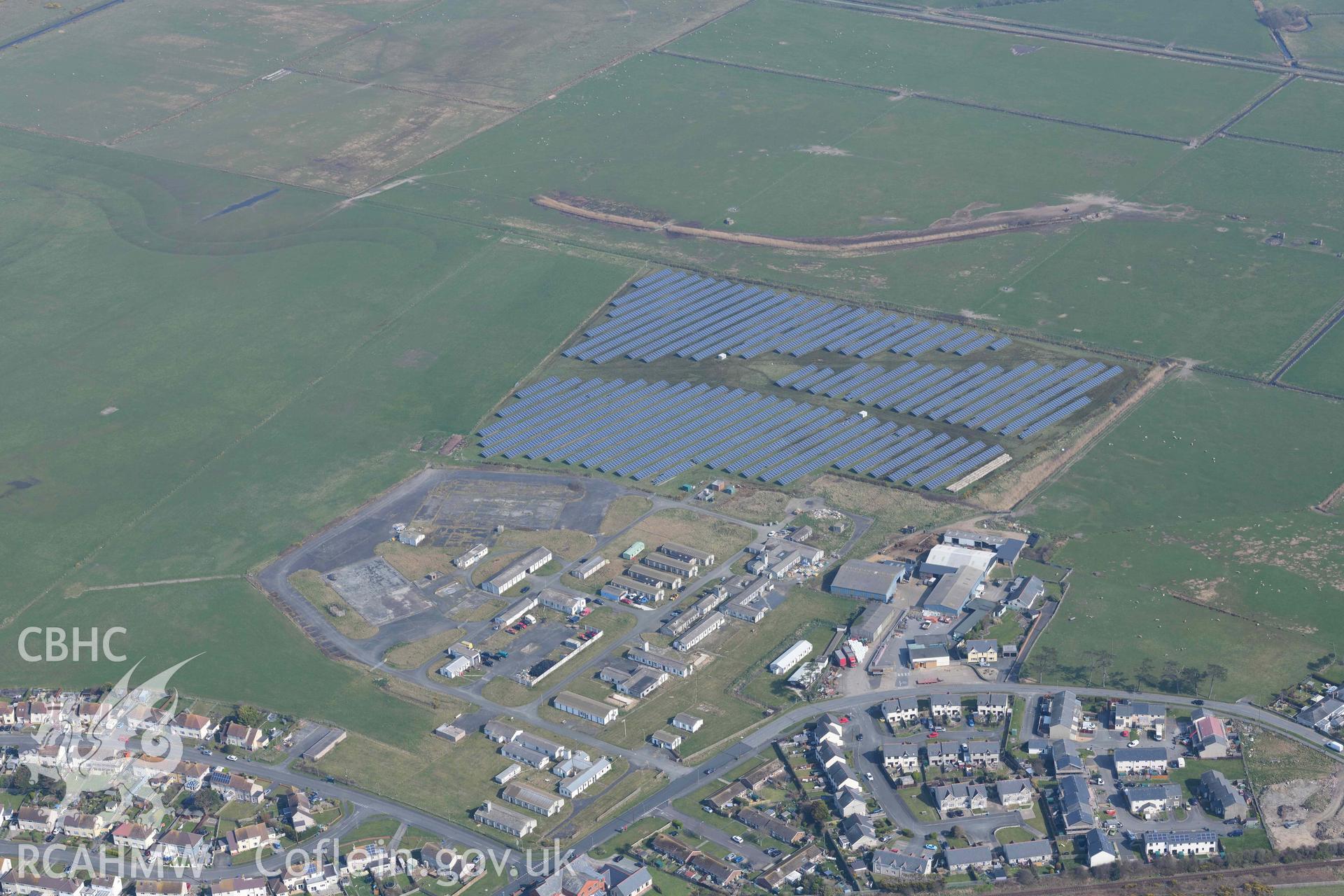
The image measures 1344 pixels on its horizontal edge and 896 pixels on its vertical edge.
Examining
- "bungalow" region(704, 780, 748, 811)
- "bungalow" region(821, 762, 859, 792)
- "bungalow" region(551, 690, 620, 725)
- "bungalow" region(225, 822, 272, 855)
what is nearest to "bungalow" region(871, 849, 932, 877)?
"bungalow" region(821, 762, 859, 792)

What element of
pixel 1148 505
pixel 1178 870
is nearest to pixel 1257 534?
pixel 1148 505

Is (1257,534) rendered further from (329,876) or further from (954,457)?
(329,876)

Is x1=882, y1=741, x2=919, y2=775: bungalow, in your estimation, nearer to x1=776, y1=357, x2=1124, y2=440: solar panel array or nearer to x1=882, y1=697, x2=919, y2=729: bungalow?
x1=882, y1=697, x2=919, y2=729: bungalow

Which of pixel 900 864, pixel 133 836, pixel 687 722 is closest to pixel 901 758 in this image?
pixel 900 864

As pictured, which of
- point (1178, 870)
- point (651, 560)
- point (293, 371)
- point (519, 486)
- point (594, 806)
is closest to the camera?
point (1178, 870)

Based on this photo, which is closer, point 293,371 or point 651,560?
point 651,560

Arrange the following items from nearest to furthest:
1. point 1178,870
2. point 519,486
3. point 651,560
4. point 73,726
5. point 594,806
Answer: point 1178,870 → point 594,806 → point 73,726 → point 651,560 → point 519,486

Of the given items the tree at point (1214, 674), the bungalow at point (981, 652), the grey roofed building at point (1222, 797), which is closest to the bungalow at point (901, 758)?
the bungalow at point (981, 652)
